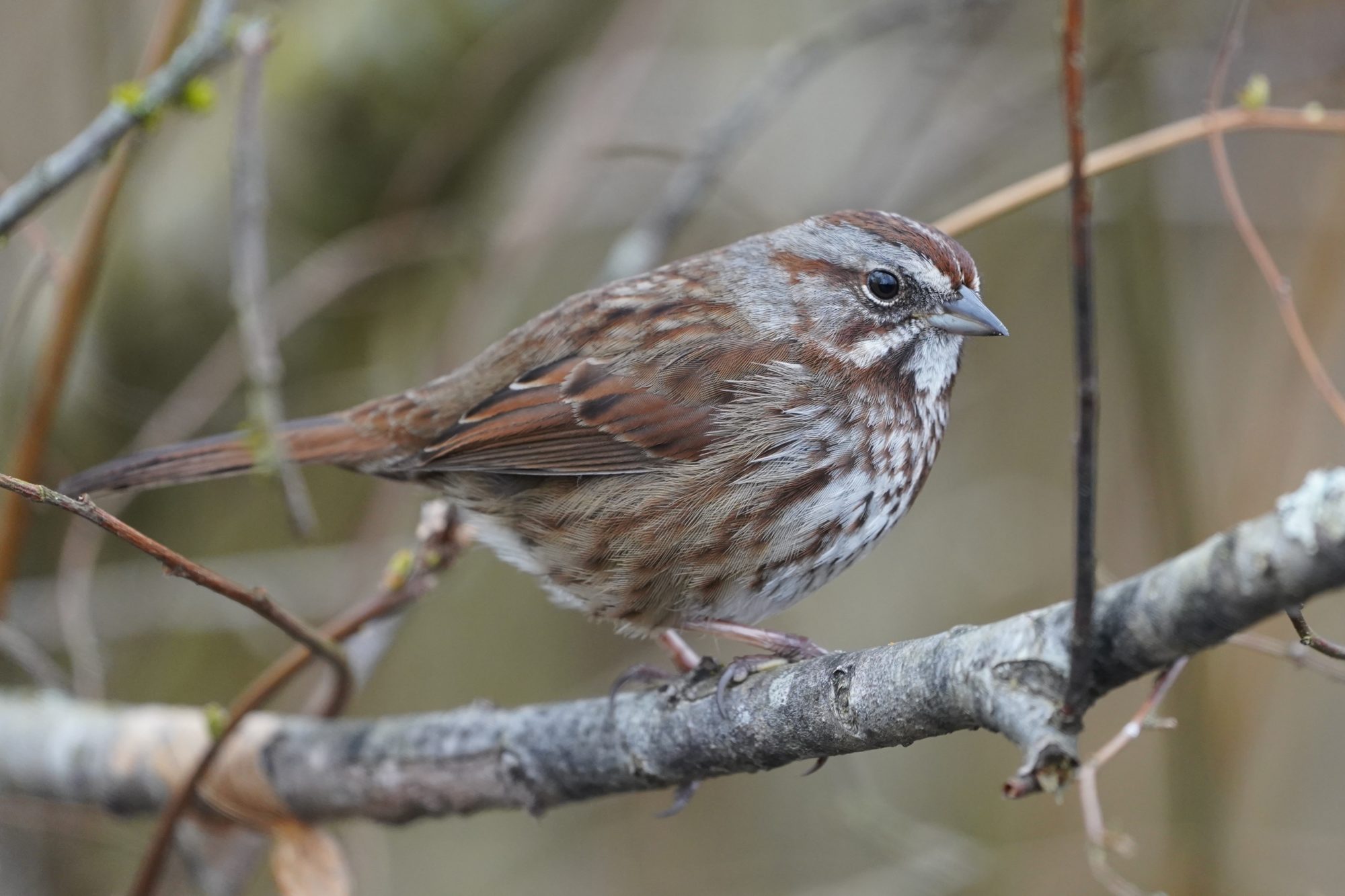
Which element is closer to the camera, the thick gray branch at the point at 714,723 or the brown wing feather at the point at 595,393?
the thick gray branch at the point at 714,723

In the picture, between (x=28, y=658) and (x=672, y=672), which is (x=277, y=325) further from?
(x=672, y=672)

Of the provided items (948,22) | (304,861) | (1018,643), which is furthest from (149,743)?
(948,22)

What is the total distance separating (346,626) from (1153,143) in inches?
81.4

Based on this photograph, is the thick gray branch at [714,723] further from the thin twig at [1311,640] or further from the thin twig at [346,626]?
the thin twig at [346,626]

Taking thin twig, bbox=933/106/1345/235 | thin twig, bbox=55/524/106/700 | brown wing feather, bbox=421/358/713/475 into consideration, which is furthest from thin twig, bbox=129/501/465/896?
thin twig, bbox=933/106/1345/235

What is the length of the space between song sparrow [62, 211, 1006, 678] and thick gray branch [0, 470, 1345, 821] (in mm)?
428

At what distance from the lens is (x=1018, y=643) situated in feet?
4.89

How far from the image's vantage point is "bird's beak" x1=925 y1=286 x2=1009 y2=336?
2.91 meters

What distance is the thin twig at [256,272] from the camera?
9.39ft

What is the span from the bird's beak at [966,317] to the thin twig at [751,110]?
3.15 ft

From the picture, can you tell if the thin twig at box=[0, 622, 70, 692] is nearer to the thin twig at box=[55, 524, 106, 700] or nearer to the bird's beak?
the thin twig at box=[55, 524, 106, 700]

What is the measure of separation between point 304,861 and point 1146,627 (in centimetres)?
237

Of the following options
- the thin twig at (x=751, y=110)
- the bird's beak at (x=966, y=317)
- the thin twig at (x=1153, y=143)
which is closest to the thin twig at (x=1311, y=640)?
the thin twig at (x=1153, y=143)

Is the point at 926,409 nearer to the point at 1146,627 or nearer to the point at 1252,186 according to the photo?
the point at 1146,627
